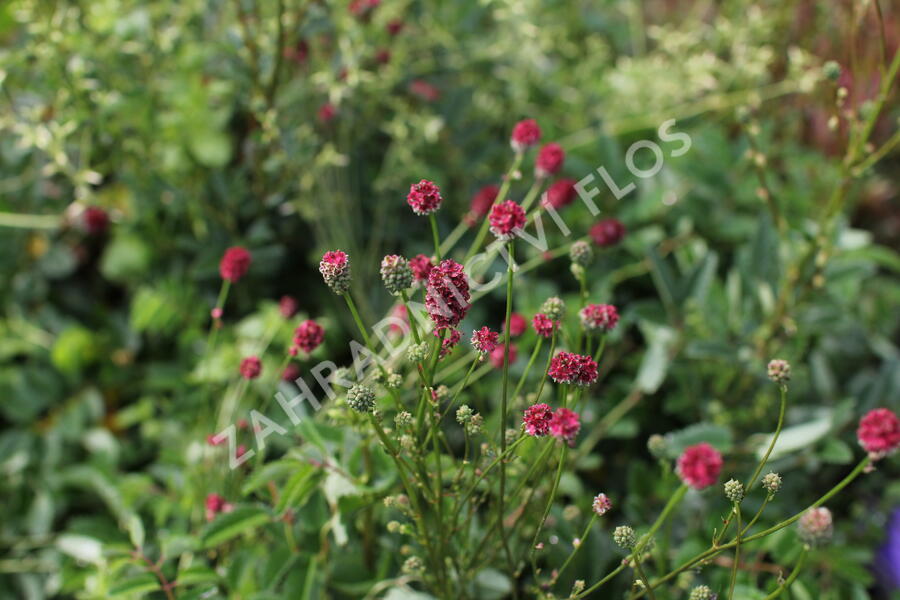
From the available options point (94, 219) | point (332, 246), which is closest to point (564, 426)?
point (332, 246)

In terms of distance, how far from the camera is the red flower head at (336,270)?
23.3 inches

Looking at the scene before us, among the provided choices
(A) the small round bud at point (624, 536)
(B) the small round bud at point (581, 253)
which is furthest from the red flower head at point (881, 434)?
(B) the small round bud at point (581, 253)

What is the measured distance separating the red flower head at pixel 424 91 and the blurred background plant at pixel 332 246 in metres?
0.01

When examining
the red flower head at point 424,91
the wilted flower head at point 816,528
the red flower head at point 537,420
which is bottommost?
the wilted flower head at point 816,528

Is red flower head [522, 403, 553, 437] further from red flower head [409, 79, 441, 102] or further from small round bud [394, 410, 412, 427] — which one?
red flower head [409, 79, 441, 102]

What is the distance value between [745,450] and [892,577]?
304 millimetres

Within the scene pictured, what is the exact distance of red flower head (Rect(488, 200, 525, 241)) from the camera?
0.61 meters

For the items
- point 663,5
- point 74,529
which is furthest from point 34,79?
point 663,5

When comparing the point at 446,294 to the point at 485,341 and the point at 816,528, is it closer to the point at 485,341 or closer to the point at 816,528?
the point at 485,341

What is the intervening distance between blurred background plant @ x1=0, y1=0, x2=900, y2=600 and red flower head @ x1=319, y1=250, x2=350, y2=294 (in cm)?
29

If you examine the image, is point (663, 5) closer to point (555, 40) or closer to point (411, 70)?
point (555, 40)

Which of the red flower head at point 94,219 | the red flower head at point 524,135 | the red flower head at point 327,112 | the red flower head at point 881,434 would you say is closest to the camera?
the red flower head at point 881,434

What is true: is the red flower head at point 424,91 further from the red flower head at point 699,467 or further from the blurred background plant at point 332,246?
the red flower head at point 699,467

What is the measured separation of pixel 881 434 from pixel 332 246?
0.90 meters
